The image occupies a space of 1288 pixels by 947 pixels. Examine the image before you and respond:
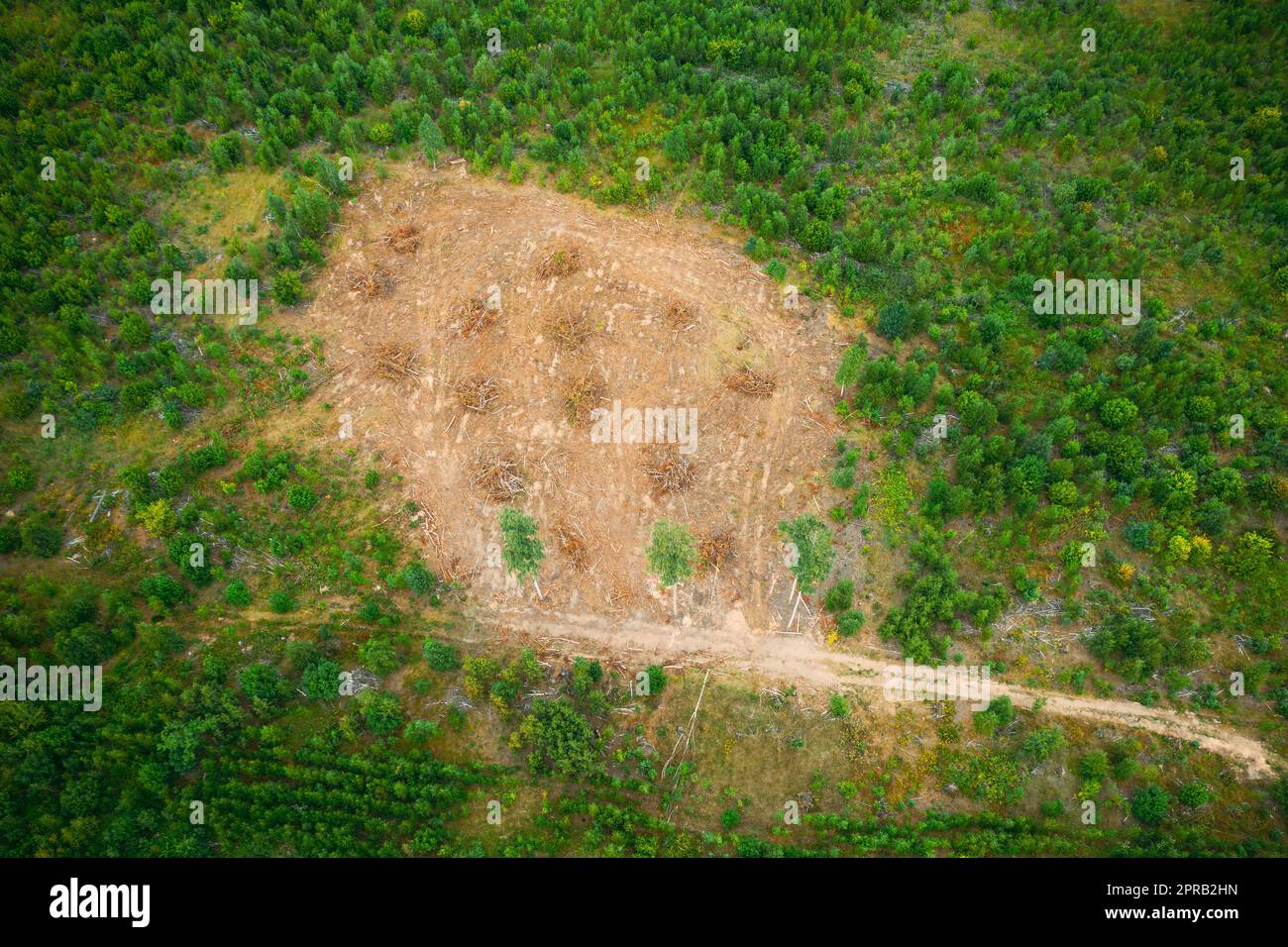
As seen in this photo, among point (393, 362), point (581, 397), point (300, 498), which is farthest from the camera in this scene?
point (393, 362)

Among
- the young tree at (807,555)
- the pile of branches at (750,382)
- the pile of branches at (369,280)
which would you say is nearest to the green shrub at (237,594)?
the pile of branches at (369,280)

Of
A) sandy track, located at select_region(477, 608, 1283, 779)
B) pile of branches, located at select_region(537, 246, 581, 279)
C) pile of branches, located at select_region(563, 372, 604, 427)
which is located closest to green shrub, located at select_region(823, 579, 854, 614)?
sandy track, located at select_region(477, 608, 1283, 779)

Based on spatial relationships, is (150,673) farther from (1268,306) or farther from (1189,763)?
(1268,306)

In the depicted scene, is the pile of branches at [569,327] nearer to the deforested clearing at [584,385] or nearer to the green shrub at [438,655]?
the deforested clearing at [584,385]

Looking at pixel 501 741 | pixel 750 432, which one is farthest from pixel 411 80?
pixel 501 741

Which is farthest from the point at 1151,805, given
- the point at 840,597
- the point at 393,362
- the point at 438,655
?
the point at 393,362

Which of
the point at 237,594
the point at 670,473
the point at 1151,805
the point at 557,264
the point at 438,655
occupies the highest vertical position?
the point at 557,264

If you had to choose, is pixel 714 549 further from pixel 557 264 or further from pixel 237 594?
pixel 237 594
